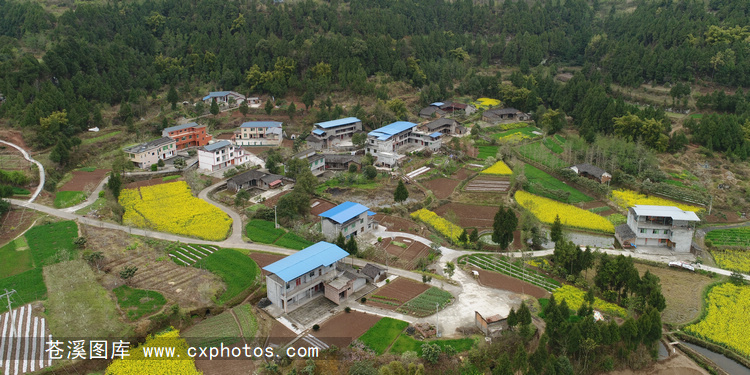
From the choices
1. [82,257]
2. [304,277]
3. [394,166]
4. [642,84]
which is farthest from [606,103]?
[82,257]

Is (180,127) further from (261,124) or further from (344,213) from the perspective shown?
(344,213)

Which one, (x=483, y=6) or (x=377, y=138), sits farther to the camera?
(x=483, y=6)

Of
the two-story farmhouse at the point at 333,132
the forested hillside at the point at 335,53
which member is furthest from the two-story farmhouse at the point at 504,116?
the two-story farmhouse at the point at 333,132

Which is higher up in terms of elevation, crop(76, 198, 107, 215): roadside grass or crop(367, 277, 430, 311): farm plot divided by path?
crop(76, 198, 107, 215): roadside grass

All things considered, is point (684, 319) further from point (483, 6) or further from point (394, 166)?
point (483, 6)

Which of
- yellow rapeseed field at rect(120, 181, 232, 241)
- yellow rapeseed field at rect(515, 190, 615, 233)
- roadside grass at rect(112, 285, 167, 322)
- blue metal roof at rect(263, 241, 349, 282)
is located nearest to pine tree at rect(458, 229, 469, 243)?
yellow rapeseed field at rect(515, 190, 615, 233)

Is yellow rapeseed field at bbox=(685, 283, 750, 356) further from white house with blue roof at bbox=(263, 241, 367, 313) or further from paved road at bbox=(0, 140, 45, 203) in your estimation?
paved road at bbox=(0, 140, 45, 203)
